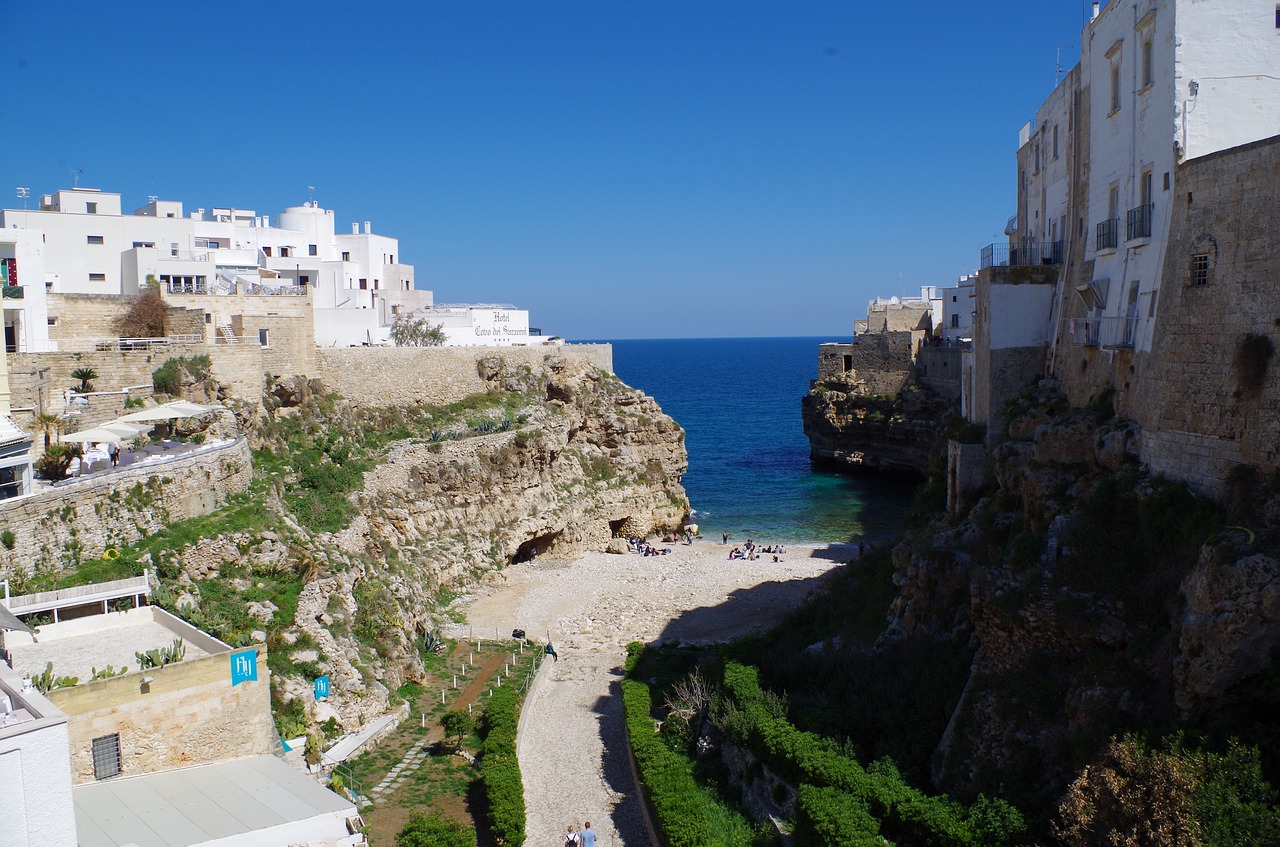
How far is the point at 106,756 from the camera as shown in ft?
49.5

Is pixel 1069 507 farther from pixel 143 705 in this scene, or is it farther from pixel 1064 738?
pixel 143 705

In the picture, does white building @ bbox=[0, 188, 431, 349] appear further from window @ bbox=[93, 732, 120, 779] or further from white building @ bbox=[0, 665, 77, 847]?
white building @ bbox=[0, 665, 77, 847]

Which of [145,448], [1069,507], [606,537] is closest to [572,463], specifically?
[606,537]

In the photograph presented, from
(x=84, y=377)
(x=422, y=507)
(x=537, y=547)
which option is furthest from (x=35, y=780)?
(x=537, y=547)

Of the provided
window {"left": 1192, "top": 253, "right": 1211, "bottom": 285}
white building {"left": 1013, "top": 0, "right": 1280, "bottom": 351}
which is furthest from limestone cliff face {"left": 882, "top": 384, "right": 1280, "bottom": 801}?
window {"left": 1192, "top": 253, "right": 1211, "bottom": 285}

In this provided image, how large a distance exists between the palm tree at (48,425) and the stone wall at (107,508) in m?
3.44

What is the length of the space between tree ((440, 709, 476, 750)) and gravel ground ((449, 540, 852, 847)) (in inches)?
53.7

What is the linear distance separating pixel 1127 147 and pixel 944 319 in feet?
137

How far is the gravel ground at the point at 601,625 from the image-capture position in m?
20.0

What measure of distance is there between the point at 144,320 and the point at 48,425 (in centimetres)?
998

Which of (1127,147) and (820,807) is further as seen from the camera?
(1127,147)

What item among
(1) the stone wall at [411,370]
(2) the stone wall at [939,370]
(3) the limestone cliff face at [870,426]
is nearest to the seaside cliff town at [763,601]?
(1) the stone wall at [411,370]

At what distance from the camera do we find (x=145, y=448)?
25.6m

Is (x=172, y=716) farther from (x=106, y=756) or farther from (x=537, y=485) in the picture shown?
(x=537, y=485)
